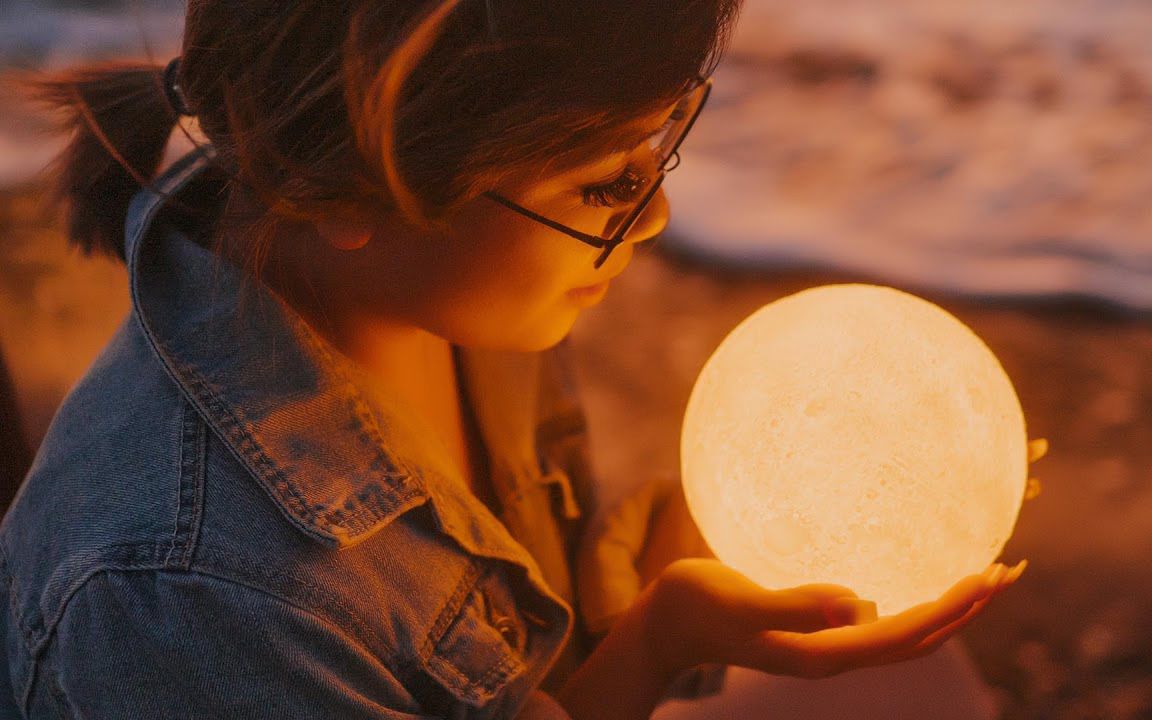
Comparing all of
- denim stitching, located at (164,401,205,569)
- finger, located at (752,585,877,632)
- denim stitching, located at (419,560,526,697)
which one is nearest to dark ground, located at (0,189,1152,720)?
finger, located at (752,585,877,632)

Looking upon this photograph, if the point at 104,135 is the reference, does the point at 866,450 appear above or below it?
below

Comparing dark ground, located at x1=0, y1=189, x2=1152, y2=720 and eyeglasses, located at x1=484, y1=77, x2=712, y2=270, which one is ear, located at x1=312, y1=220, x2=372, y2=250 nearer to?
eyeglasses, located at x1=484, y1=77, x2=712, y2=270

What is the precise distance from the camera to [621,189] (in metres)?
1.06

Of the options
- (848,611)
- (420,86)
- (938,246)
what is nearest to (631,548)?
(848,611)

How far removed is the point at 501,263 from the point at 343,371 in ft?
0.74

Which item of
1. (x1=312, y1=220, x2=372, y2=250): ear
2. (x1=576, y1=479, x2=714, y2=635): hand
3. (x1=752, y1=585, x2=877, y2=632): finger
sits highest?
(x1=312, y1=220, x2=372, y2=250): ear

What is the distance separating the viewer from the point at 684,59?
3.14ft

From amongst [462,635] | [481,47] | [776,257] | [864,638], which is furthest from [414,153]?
[776,257]

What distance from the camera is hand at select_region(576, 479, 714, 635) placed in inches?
57.9

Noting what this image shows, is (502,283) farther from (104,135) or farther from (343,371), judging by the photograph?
(104,135)

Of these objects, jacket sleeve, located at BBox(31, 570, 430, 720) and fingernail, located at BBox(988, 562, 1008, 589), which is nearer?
jacket sleeve, located at BBox(31, 570, 430, 720)

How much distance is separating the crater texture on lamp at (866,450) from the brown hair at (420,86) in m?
0.30

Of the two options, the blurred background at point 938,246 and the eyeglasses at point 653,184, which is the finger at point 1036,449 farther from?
the blurred background at point 938,246

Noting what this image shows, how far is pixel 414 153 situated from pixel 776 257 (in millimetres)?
2436
